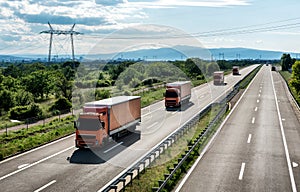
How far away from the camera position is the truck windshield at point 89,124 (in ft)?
77.6

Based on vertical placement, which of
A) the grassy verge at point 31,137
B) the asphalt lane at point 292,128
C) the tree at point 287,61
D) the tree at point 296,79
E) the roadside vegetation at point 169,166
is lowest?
the asphalt lane at point 292,128

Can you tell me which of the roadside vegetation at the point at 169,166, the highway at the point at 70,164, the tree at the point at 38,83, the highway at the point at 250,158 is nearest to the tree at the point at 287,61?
the tree at the point at 38,83

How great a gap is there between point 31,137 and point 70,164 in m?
8.37

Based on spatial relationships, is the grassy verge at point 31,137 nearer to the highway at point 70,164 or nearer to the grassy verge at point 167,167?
the highway at point 70,164

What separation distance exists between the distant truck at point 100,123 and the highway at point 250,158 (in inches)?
260

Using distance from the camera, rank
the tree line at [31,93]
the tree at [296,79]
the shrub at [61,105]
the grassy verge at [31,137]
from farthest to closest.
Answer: the tree at [296,79], the shrub at [61,105], the tree line at [31,93], the grassy verge at [31,137]

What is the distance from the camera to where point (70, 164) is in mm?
21141

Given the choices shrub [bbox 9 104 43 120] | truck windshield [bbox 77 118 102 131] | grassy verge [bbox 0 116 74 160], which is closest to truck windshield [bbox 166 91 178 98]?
grassy verge [bbox 0 116 74 160]

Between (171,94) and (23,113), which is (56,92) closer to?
(23,113)

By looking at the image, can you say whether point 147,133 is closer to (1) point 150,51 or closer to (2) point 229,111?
(1) point 150,51

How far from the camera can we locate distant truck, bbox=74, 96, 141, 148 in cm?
2370

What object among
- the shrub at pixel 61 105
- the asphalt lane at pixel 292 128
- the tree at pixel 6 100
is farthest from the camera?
the shrub at pixel 61 105

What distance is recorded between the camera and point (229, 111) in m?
43.2

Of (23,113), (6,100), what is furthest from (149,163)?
(6,100)
